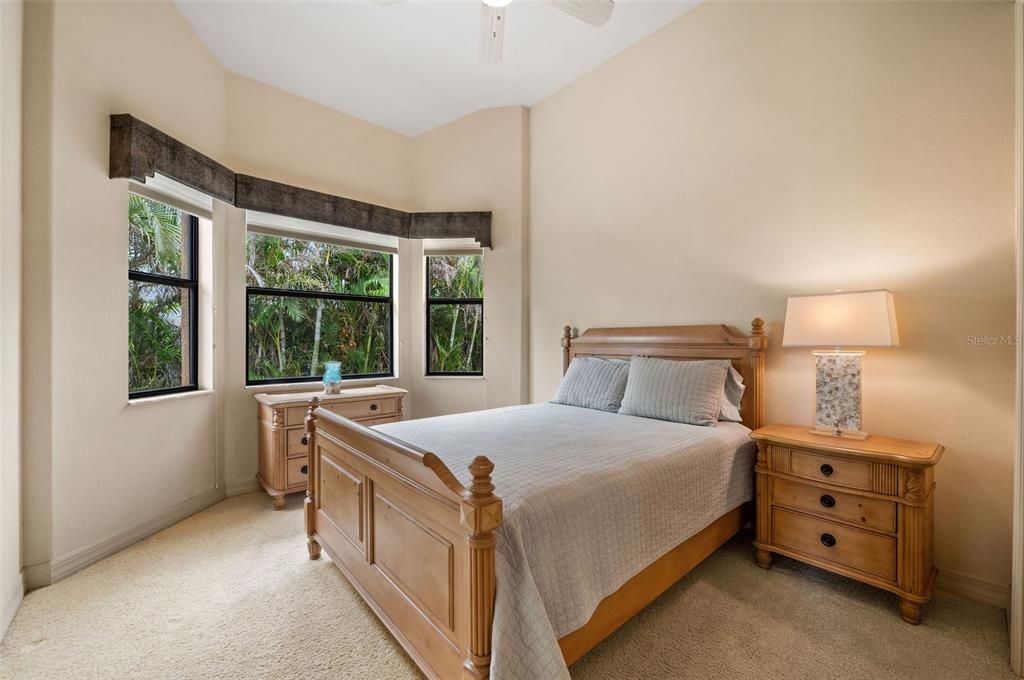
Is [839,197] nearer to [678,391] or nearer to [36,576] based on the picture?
[678,391]

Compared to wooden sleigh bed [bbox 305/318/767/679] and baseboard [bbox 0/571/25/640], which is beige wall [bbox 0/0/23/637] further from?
wooden sleigh bed [bbox 305/318/767/679]

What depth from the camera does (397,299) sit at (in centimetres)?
435

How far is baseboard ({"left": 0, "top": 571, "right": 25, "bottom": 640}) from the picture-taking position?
180 centimetres

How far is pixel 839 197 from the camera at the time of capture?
7.79 ft

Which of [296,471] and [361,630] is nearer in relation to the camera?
[361,630]

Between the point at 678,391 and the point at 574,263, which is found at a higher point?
the point at 574,263

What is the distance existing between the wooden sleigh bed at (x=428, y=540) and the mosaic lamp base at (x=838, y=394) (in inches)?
14.3

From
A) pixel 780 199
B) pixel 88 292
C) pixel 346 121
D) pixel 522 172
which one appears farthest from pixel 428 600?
pixel 346 121

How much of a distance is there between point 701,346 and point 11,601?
12.0ft

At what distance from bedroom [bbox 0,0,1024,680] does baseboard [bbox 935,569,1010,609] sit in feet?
0.03

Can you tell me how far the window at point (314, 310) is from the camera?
3646mm

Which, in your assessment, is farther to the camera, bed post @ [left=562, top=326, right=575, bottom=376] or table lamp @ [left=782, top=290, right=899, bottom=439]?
bed post @ [left=562, top=326, right=575, bottom=376]

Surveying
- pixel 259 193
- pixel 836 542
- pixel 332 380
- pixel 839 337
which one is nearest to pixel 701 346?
pixel 839 337

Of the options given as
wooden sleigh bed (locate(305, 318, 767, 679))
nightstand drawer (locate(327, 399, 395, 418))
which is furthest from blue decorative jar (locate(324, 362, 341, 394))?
wooden sleigh bed (locate(305, 318, 767, 679))
